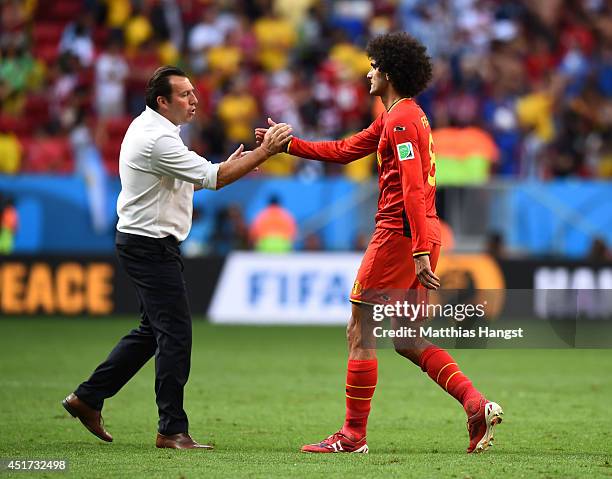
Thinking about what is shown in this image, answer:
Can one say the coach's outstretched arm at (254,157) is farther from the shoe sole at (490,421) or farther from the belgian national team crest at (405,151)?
the shoe sole at (490,421)

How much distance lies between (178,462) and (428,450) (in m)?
1.65

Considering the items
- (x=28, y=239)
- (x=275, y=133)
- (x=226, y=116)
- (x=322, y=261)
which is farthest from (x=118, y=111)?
(x=275, y=133)

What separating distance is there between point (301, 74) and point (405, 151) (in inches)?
609

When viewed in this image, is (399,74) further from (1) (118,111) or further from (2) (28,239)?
(1) (118,111)

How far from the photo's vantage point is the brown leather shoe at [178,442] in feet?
25.0

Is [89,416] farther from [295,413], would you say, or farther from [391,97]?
[391,97]

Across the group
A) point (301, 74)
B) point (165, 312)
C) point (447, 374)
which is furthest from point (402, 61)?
point (301, 74)

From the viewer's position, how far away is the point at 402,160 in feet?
23.7

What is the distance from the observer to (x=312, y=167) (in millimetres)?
20141

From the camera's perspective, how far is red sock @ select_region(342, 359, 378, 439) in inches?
297

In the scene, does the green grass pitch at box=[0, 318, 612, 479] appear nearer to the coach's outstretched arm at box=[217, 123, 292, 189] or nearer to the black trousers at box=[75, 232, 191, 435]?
the black trousers at box=[75, 232, 191, 435]

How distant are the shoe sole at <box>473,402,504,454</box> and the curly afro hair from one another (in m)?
1.97

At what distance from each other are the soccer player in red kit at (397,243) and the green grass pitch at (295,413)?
0.93 ft

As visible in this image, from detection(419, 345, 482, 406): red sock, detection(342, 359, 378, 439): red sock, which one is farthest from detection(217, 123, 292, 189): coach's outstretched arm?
detection(419, 345, 482, 406): red sock
